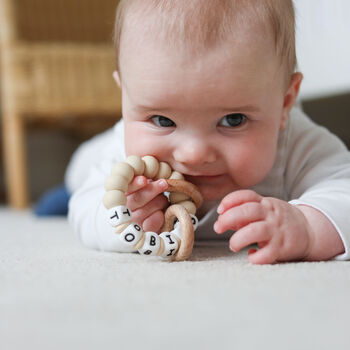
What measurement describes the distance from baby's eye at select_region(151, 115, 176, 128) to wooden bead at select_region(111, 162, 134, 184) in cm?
7

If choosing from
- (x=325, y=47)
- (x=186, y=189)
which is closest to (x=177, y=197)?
(x=186, y=189)

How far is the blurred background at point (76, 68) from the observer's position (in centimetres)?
151

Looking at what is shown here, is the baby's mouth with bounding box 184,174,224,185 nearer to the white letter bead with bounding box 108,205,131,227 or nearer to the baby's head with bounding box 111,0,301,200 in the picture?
the baby's head with bounding box 111,0,301,200

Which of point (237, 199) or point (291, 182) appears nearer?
point (237, 199)

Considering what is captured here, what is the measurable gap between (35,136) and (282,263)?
2.07 metres

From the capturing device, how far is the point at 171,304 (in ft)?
1.37

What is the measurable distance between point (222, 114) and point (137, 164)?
0.11 metres

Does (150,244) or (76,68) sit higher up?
(150,244)

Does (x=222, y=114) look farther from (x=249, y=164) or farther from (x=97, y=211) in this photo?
(x=97, y=211)

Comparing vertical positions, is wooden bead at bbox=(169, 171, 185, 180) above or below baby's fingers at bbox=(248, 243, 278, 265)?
above

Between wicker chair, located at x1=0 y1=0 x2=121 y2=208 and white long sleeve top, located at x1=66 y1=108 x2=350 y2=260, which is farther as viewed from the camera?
wicker chair, located at x1=0 y1=0 x2=121 y2=208

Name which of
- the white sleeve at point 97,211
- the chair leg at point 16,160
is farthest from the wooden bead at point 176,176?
the chair leg at point 16,160

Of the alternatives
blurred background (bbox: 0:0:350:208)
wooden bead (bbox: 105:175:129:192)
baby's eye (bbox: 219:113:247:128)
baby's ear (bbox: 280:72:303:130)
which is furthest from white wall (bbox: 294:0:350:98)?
wooden bead (bbox: 105:175:129:192)

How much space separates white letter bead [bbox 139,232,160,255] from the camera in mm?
576
